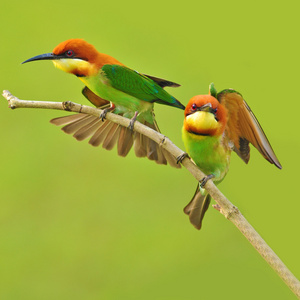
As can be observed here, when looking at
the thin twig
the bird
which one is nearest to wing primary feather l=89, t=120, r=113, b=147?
the bird

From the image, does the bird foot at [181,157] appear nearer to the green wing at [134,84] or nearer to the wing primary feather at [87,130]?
the green wing at [134,84]

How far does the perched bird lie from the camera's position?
1540 mm

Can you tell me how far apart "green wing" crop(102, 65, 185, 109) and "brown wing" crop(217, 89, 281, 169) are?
0.90 feet

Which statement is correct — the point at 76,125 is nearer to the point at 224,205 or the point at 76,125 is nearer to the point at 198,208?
the point at 198,208

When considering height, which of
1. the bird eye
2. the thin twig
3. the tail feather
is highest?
the bird eye

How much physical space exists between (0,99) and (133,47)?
1.20m

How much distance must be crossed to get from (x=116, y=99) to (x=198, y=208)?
0.50 meters

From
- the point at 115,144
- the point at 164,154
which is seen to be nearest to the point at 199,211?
the point at 164,154

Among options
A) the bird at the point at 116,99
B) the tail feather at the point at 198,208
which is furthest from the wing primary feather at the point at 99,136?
the tail feather at the point at 198,208

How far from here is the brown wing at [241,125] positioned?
1.59m

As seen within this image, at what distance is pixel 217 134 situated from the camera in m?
1.73

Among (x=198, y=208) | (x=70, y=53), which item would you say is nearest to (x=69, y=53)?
(x=70, y=53)

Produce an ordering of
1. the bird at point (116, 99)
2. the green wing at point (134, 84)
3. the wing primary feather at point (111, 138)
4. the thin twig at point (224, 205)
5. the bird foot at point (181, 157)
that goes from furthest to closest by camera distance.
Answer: the wing primary feather at point (111, 138), the green wing at point (134, 84), the bird at point (116, 99), the bird foot at point (181, 157), the thin twig at point (224, 205)

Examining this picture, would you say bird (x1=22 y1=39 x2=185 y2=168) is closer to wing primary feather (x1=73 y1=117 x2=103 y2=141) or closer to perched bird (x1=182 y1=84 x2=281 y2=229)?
wing primary feather (x1=73 y1=117 x2=103 y2=141)
